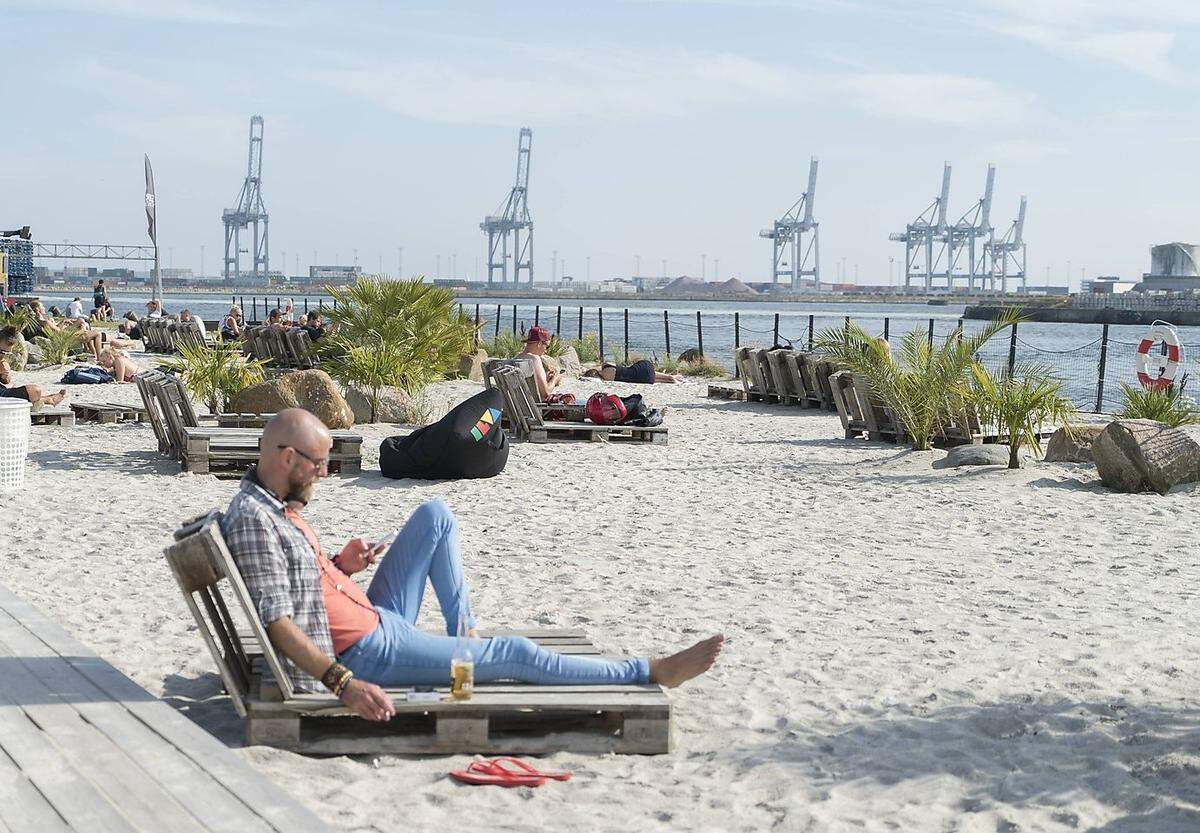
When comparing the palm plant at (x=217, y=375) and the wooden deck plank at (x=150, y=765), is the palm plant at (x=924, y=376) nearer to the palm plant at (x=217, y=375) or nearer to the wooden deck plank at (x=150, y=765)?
the palm plant at (x=217, y=375)

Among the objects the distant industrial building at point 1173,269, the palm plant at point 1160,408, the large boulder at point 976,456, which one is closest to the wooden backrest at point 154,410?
the large boulder at point 976,456

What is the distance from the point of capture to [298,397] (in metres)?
11.9

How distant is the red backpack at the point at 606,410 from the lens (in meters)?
12.0

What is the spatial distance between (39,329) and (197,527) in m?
22.6

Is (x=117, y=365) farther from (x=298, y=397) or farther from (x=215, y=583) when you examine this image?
(x=215, y=583)

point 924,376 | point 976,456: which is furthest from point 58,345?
point 976,456

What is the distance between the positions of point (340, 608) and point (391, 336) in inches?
411

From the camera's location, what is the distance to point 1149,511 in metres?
8.58

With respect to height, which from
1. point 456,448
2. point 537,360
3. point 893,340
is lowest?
point 456,448

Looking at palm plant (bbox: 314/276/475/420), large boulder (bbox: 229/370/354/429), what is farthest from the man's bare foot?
palm plant (bbox: 314/276/475/420)

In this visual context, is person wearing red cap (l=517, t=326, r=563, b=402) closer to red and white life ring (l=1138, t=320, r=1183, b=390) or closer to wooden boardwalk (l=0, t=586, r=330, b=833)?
red and white life ring (l=1138, t=320, r=1183, b=390)

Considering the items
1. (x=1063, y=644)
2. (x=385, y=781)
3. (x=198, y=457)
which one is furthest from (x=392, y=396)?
(x=385, y=781)

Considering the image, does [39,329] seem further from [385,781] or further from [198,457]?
[385,781]

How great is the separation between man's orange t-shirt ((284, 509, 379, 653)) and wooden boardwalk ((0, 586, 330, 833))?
418 millimetres
